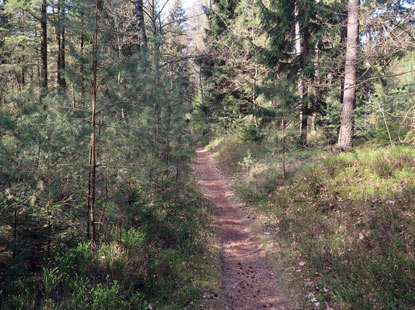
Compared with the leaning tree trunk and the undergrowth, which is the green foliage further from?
the undergrowth

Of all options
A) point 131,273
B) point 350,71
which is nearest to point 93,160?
point 131,273

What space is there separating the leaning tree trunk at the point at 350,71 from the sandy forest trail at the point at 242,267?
5.67 meters

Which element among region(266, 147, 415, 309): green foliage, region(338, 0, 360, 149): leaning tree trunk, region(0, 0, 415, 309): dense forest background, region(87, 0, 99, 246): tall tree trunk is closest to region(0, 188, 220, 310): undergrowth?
region(0, 0, 415, 309): dense forest background

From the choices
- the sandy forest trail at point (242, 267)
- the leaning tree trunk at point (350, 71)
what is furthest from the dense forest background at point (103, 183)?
the sandy forest trail at point (242, 267)

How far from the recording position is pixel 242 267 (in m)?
6.72

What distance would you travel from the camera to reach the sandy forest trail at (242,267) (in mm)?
5281

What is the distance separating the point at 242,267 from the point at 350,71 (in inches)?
360

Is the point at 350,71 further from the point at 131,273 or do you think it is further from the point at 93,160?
the point at 131,273

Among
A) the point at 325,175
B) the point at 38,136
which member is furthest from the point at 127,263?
the point at 325,175

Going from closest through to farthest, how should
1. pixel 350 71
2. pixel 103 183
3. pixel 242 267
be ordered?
pixel 103 183
pixel 242 267
pixel 350 71

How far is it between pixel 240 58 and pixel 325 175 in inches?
506

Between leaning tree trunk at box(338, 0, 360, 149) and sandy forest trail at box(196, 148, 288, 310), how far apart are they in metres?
5.67

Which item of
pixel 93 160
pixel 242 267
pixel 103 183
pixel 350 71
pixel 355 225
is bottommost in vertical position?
pixel 242 267

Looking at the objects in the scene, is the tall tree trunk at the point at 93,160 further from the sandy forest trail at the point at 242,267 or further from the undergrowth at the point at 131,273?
the sandy forest trail at the point at 242,267
